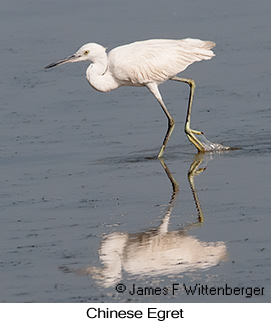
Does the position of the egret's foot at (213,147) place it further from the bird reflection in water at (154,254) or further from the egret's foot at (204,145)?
the bird reflection in water at (154,254)

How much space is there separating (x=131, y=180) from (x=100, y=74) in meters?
2.20

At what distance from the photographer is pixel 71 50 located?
1902cm

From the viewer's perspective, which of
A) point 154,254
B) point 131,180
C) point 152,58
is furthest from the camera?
point 152,58

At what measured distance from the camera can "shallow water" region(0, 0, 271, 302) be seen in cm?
774

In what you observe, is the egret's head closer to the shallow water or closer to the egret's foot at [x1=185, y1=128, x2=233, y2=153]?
the shallow water

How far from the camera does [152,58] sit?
41.2 feet

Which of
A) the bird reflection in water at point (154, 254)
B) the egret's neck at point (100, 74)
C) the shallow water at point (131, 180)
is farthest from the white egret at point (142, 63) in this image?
the bird reflection in water at point (154, 254)

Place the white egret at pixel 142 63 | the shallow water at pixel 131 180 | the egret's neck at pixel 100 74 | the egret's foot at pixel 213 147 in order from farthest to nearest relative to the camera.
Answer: the egret's neck at pixel 100 74 < the white egret at pixel 142 63 < the egret's foot at pixel 213 147 < the shallow water at pixel 131 180

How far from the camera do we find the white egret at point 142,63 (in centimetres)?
1242

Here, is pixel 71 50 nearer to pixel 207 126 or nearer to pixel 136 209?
pixel 207 126

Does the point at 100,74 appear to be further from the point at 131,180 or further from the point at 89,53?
the point at 131,180

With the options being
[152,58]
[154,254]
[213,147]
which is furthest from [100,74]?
[154,254]

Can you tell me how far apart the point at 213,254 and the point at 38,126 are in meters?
6.41
